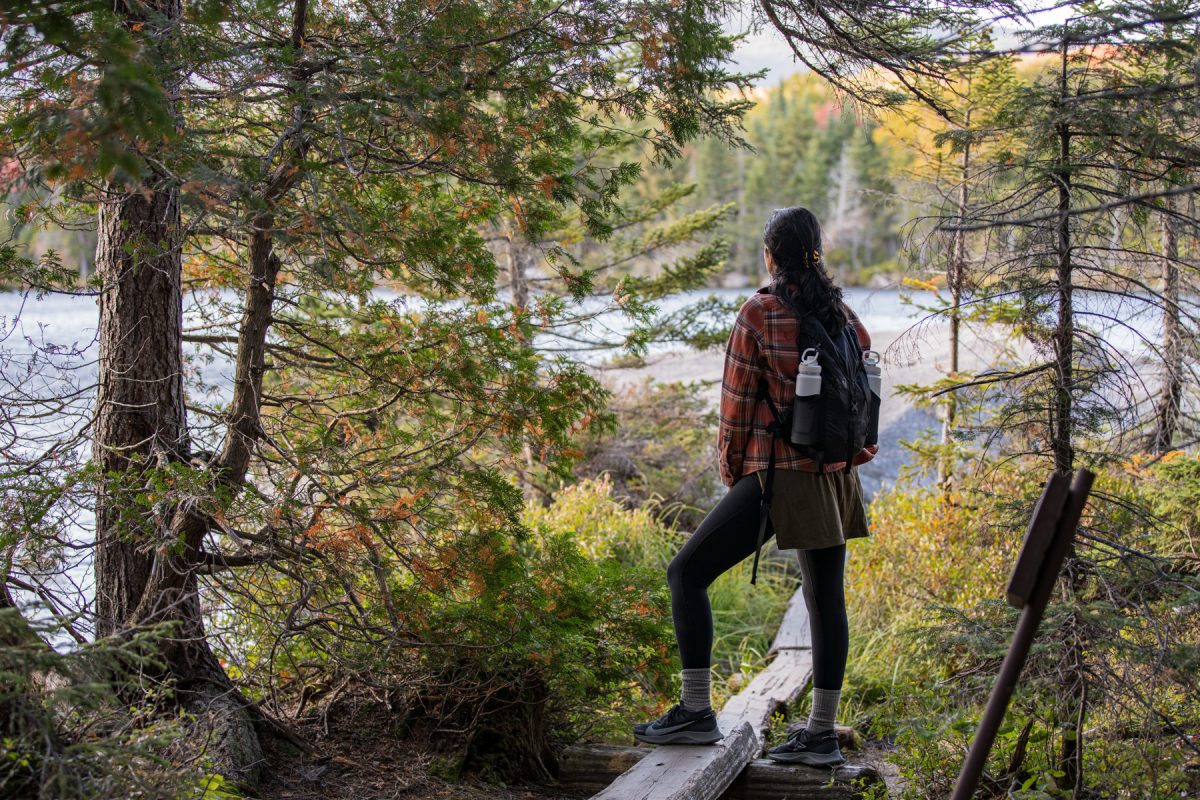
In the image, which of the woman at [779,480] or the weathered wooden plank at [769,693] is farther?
the weathered wooden plank at [769,693]

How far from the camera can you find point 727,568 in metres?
3.70

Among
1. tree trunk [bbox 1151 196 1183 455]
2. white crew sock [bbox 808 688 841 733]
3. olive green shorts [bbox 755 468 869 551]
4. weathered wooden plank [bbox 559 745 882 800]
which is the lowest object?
weathered wooden plank [bbox 559 745 882 800]

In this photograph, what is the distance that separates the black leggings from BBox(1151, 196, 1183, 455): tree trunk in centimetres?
149

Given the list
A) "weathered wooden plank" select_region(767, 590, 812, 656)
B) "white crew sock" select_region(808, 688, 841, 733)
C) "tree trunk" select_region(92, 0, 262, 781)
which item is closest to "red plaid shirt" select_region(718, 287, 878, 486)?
"white crew sock" select_region(808, 688, 841, 733)

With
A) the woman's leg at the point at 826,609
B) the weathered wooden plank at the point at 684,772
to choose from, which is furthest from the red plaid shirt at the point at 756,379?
the weathered wooden plank at the point at 684,772

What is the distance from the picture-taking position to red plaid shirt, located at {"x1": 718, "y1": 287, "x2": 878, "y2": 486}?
363cm

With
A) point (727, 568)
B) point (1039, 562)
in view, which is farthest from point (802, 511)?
point (1039, 562)

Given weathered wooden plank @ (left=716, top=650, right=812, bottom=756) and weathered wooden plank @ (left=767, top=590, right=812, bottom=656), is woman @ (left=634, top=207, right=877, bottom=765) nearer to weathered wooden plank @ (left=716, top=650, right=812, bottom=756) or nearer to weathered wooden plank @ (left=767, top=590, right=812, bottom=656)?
weathered wooden plank @ (left=716, top=650, right=812, bottom=756)

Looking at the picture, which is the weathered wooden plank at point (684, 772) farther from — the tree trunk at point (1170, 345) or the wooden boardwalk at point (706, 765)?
the tree trunk at point (1170, 345)

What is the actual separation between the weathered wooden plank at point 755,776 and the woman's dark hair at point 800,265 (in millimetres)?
1765

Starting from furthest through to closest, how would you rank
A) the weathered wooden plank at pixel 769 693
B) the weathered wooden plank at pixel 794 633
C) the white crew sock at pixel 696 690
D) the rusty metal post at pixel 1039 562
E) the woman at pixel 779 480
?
the weathered wooden plank at pixel 794 633, the weathered wooden plank at pixel 769 693, the white crew sock at pixel 696 690, the woman at pixel 779 480, the rusty metal post at pixel 1039 562

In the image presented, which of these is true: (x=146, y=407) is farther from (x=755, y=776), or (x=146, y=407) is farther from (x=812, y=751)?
(x=812, y=751)

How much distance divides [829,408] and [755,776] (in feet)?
5.37

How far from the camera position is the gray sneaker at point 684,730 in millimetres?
3959
